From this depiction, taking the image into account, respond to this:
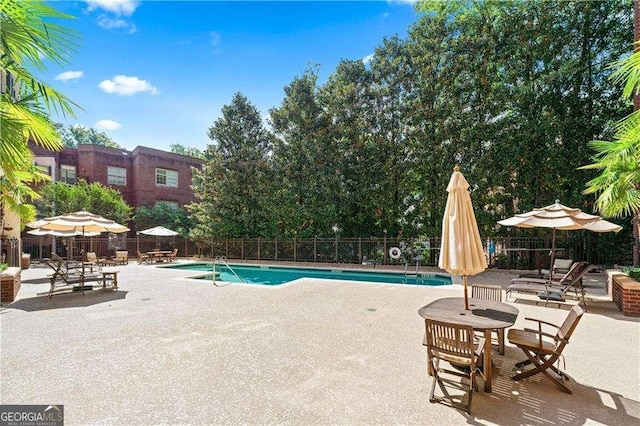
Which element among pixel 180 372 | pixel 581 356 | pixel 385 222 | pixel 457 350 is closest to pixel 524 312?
pixel 581 356

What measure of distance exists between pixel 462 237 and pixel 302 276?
34.4ft

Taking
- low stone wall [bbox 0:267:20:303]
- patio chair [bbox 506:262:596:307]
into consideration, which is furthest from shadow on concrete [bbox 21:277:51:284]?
patio chair [bbox 506:262:596:307]

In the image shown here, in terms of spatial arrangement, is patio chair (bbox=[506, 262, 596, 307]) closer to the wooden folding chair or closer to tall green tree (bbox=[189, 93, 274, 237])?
tall green tree (bbox=[189, 93, 274, 237])

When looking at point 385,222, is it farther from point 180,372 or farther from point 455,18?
point 180,372

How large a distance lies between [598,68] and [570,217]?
38.1 ft

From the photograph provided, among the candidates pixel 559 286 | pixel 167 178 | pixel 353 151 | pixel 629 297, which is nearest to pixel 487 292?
pixel 629 297

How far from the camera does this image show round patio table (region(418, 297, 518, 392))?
11.7 feet

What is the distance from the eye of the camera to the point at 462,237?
13.6 feet

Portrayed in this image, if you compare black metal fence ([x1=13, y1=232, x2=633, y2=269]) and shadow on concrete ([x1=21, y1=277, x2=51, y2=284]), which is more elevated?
black metal fence ([x1=13, y1=232, x2=633, y2=269])


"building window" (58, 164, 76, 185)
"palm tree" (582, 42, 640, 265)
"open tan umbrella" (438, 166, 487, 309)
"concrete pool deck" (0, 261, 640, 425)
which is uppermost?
"building window" (58, 164, 76, 185)

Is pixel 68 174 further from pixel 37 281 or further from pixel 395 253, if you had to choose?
pixel 395 253

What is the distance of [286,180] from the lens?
18.6m

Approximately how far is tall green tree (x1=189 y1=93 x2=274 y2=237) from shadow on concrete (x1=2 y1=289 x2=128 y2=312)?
35.2 feet

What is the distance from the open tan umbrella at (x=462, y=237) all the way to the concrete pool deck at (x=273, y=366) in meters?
1.44
